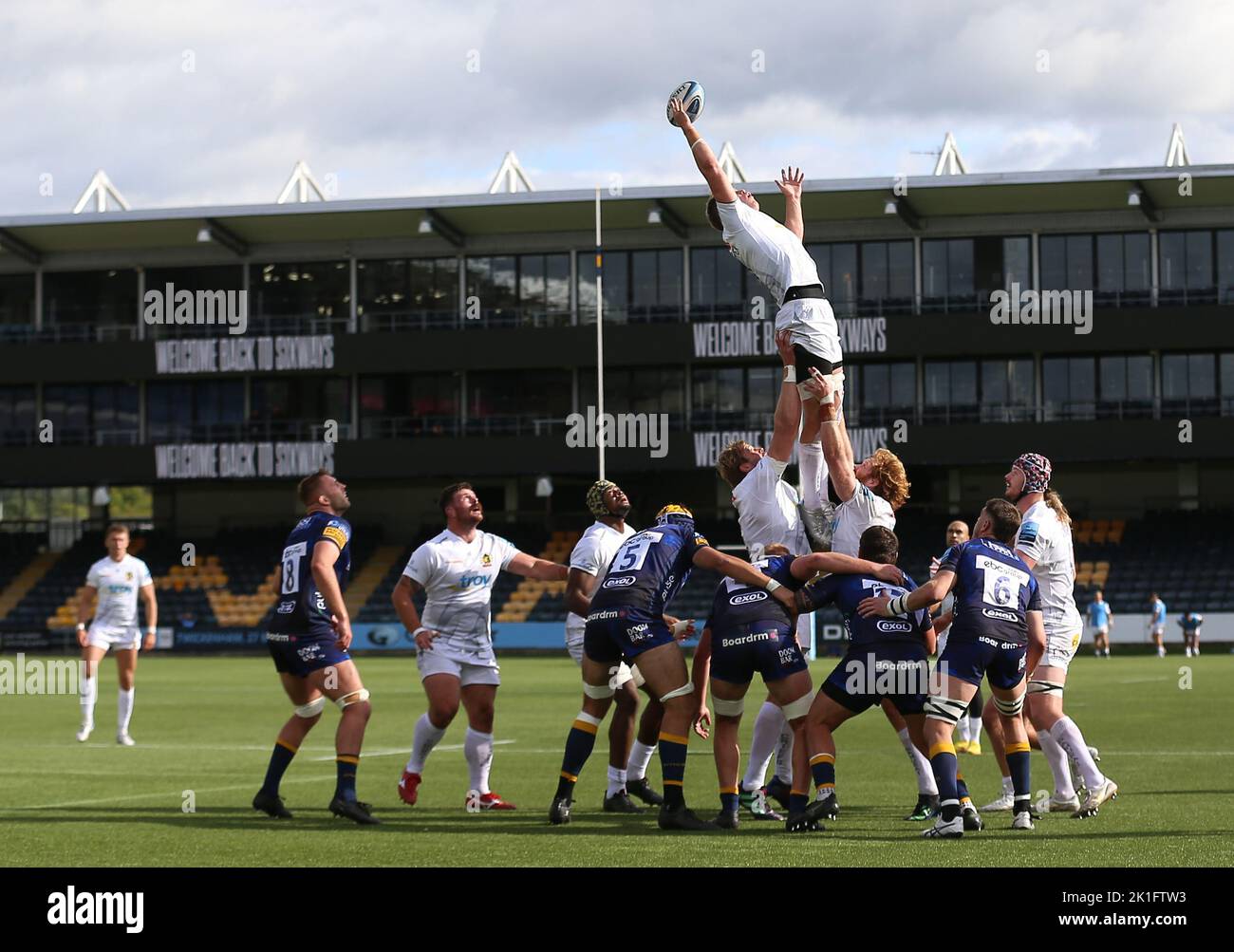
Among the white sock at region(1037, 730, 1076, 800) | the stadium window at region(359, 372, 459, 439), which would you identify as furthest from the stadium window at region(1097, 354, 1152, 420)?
the white sock at region(1037, 730, 1076, 800)

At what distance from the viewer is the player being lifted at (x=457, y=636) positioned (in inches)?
464

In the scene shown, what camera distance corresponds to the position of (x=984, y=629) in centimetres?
1030

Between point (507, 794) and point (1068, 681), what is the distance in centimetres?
1942

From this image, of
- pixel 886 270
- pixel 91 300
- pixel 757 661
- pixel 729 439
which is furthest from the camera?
pixel 91 300

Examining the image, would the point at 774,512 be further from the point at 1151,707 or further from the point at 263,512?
the point at 263,512

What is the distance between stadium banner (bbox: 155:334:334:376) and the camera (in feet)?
176

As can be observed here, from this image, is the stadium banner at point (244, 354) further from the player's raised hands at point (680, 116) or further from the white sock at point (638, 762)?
the player's raised hands at point (680, 116)

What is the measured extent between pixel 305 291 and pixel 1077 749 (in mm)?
47277

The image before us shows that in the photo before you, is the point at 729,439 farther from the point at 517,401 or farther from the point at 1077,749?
Answer: the point at 1077,749

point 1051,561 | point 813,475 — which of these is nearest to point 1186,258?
point 1051,561

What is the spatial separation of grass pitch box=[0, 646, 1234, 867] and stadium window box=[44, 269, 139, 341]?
114 feet

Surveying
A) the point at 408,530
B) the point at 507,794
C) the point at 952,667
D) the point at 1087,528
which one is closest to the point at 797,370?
the point at 952,667

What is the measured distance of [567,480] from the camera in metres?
55.7

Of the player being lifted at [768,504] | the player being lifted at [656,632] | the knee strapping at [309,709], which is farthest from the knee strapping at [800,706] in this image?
the knee strapping at [309,709]
